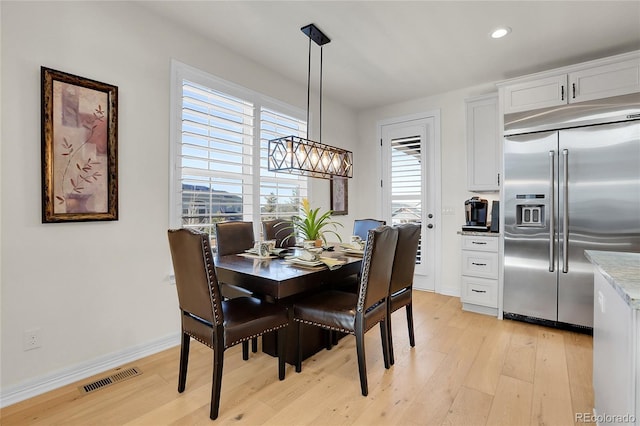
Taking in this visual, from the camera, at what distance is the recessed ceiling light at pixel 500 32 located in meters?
2.75

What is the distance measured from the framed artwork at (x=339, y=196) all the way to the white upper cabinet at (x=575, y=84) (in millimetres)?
2194

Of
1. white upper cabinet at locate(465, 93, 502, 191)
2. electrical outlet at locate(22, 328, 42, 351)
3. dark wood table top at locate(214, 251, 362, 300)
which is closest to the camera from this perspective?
dark wood table top at locate(214, 251, 362, 300)

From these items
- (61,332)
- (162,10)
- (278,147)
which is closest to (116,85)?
(162,10)

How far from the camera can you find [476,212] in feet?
12.4

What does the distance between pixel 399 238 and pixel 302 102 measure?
242 centimetres

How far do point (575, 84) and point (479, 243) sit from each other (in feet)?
5.68

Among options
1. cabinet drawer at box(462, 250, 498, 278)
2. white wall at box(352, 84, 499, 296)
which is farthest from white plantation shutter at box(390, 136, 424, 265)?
cabinet drawer at box(462, 250, 498, 278)

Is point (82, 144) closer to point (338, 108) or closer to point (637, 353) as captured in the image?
point (637, 353)

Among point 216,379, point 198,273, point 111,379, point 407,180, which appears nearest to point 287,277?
point 198,273

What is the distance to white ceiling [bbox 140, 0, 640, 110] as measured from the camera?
2469 mm

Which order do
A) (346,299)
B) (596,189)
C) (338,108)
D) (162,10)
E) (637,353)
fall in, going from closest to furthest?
(637,353) → (346,299) → (162,10) → (596,189) → (338,108)

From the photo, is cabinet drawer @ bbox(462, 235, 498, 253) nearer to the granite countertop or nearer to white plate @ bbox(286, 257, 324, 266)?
the granite countertop

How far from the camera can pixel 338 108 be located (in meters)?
4.67

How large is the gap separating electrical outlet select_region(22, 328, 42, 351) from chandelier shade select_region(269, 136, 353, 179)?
1.86 metres
